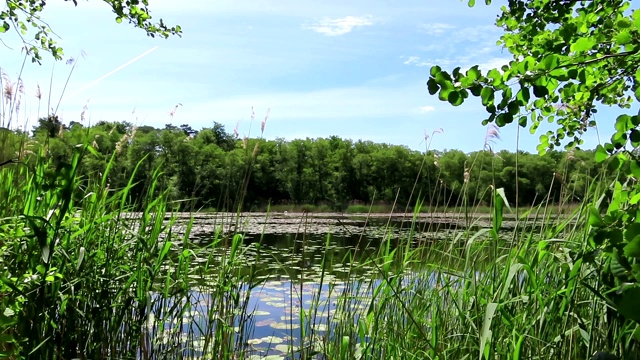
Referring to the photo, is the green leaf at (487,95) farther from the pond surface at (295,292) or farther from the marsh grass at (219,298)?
the pond surface at (295,292)

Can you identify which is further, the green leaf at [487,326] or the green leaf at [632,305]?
the green leaf at [487,326]

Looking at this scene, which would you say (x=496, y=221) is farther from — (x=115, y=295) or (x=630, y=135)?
(x=115, y=295)

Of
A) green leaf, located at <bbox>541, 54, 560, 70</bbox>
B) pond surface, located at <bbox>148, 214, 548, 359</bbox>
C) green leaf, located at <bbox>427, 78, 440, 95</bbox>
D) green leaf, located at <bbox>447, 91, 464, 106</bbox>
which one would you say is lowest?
pond surface, located at <bbox>148, 214, 548, 359</bbox>

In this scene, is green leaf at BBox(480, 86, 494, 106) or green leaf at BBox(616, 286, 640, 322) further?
green leaf at BBox(480, 86, 494, 106)

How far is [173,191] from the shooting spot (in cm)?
348

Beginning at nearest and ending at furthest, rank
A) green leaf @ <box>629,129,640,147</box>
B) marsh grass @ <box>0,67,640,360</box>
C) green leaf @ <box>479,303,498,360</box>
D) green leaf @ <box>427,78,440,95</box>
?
→ 1. green leaf @ <box>629,129,640,147</box>
2. green leaf @ <box>427,78,440,95</box>
3. green leaf @ <box>479,303,498,360</box>
4. marsh grass @ <box>0,67,640,360</box>

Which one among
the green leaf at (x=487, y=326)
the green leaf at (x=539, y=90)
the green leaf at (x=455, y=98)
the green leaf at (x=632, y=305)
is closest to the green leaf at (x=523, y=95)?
the green leaf at (x=539, y=90)

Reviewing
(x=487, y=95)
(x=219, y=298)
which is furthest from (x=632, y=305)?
(x=219, y=298)

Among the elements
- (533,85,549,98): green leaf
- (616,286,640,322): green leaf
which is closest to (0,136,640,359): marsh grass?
(533,85,549,98): green leaf

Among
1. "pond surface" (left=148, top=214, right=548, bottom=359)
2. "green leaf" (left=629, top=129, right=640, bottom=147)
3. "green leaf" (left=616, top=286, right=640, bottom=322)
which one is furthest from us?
"pond surface" (left=148, top=214, right=548, bottom=359)

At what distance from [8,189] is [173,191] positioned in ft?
3.70

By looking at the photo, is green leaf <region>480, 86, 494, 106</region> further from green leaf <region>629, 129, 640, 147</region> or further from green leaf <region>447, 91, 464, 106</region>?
green leaf <region>629, 129, 640, 147</region>

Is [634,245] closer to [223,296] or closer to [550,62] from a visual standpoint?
[550,62]

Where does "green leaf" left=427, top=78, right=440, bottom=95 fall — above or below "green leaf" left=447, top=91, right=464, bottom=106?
above
